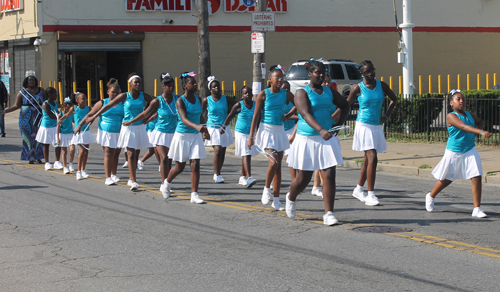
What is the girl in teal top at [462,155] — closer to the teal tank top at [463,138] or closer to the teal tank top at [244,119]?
the teal tank top at [463,138]

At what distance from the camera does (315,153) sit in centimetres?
753

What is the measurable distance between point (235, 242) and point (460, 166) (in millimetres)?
3168

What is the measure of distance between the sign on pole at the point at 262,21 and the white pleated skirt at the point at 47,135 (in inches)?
198

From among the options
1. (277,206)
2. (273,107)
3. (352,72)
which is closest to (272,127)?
(273,107)

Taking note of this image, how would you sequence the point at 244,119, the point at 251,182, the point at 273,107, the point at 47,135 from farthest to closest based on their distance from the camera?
the point at 47,135, the point at 244,119, the point at 251,182, the point at 273,107

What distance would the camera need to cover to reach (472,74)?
114 feet

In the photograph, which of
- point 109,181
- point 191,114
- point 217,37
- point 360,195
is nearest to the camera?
point 191,114

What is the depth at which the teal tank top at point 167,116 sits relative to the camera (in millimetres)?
9914

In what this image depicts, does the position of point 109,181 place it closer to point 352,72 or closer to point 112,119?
point 112,119

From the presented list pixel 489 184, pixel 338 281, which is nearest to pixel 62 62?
pixel 489 184

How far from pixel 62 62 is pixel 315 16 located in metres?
12.2

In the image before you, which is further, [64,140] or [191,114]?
[64,140]

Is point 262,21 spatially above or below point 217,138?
above

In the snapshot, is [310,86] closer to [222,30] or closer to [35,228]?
[35,228]
